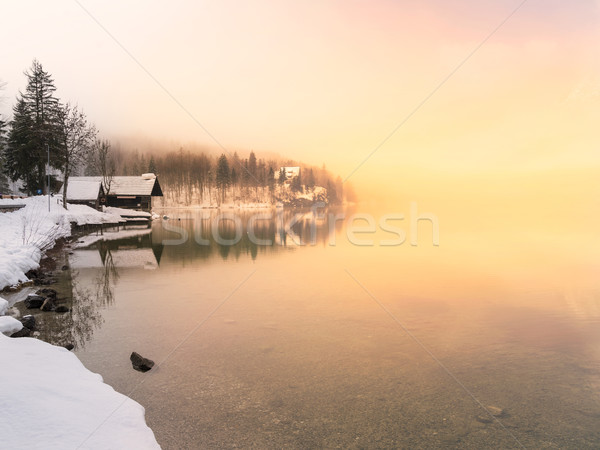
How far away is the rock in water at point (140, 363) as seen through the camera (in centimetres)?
823

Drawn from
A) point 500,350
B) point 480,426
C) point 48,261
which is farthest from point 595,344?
point 48,261

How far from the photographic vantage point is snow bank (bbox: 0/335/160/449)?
4557 millimetres

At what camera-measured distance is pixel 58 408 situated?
5.23m

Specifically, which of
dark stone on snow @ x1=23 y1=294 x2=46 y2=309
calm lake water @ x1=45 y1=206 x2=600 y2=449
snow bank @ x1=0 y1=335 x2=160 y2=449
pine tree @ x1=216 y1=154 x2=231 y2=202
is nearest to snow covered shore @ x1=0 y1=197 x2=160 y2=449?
snow bank @ x1=0 y1=335 x2=160 y2=449

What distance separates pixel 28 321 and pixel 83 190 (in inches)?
2272

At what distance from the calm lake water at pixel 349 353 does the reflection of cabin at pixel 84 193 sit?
45735 millimetres

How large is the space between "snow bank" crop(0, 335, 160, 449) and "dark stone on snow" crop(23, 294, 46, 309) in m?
5.90

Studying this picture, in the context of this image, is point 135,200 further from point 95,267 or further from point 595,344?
point 595,344

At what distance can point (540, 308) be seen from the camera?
1395 cm

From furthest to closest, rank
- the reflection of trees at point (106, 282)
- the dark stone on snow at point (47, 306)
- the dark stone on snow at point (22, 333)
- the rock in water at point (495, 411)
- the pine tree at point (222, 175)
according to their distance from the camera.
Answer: the pine tree at point (222, 175)
the reflection of trees at point (106, 282)
the dark stone on snow at point (47, 306)
the dark stone on snow at point (22, 333)
the rock in water at point (495, 411)

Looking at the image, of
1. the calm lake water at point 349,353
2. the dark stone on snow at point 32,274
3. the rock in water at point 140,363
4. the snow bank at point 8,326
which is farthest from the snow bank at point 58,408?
the dark stone on snow at point 32,274

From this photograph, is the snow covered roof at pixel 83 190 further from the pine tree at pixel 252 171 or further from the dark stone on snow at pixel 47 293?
the pine tree at pixel 252 171

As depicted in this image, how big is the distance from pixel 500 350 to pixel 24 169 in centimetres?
6523

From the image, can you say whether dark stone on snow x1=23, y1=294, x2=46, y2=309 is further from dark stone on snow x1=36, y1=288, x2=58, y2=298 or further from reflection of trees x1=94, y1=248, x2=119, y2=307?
reflection of trees x1=94, y1=248, x2=119, y2=307
